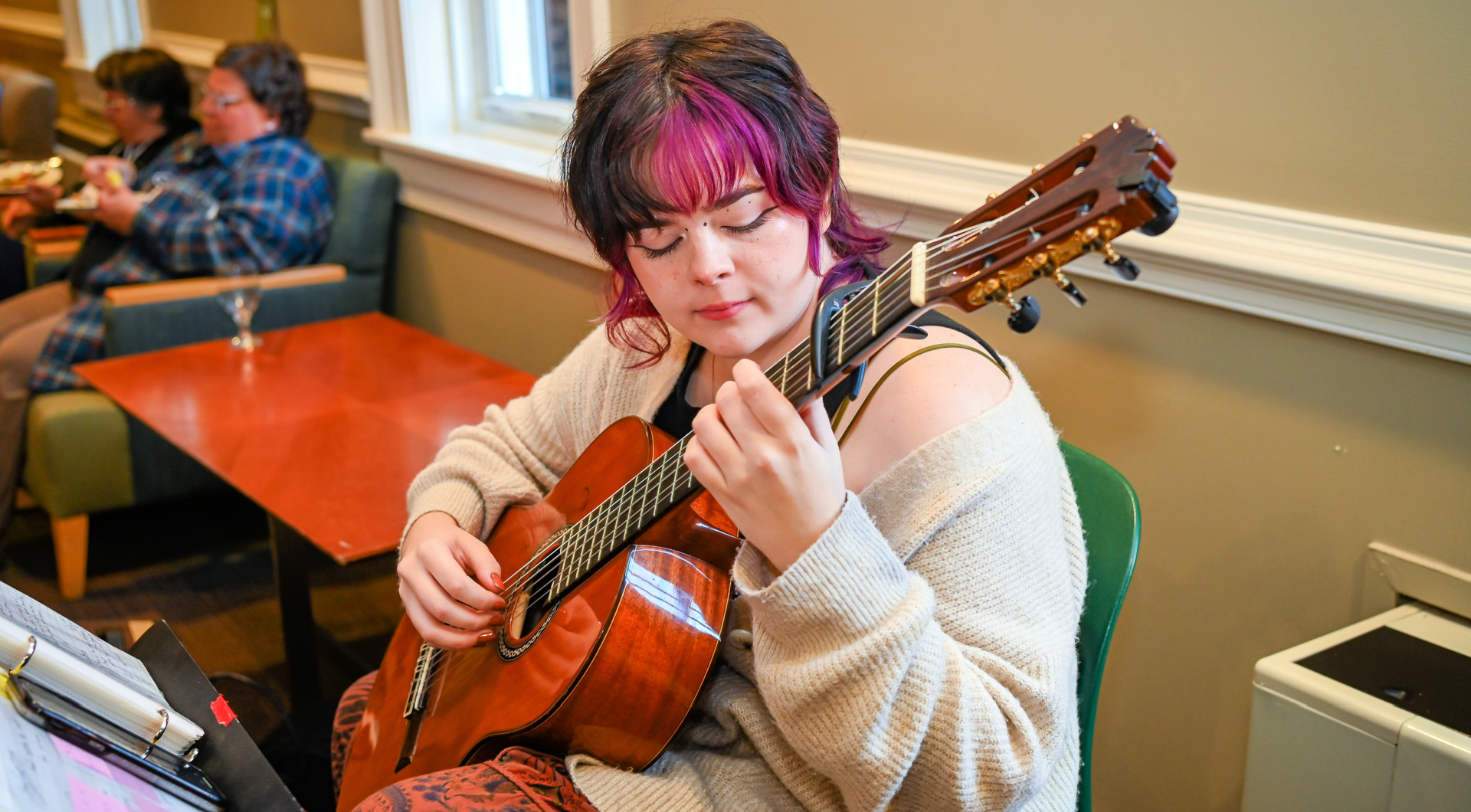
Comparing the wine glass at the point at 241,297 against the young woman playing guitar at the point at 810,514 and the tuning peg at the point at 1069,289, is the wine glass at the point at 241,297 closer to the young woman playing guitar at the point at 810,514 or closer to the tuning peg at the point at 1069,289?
the young woman playing guitar at the point at 810,514

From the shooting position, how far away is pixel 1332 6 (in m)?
1.14

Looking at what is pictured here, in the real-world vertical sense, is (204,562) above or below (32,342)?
below

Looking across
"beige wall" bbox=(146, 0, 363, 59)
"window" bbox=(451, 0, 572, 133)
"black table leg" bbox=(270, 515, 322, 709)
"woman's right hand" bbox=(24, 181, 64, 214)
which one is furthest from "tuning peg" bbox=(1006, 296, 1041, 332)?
"woman's right hand" bbox=(24, 181, 64, 214)

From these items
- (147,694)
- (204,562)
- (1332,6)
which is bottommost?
(204,562)

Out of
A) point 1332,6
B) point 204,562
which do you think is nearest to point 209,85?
point 204,562

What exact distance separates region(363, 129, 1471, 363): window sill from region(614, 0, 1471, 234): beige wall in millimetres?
26

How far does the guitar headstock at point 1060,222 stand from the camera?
582mm

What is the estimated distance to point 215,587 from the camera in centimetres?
262

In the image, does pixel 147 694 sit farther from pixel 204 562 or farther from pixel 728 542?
pixel 204 562

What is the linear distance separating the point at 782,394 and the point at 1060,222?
0.89 feet

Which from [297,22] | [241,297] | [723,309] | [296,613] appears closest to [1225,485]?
[723,309]

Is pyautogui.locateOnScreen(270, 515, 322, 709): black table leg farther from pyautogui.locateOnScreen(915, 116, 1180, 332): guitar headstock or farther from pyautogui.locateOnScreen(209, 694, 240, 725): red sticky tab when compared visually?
pyautogui.locateOnScreen(915, 116, 1180, 332): guitar headstock

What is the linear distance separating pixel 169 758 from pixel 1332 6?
4.36ft

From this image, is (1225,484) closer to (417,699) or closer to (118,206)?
(417,699)
